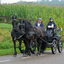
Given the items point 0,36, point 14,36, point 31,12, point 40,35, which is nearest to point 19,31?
point 14,36

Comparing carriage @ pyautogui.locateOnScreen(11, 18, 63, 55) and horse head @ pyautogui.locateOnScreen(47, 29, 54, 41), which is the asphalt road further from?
horse head @ pyautogui.locateOnScreen(47, 29, 54, 41)

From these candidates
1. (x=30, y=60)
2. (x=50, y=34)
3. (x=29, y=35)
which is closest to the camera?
(x=30, y=60)

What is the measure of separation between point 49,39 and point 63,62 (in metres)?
4.05

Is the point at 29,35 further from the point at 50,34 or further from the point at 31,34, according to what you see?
the point at 50,34

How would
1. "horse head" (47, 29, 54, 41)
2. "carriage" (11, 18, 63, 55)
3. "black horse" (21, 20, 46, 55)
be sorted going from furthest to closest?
"horse head" (47, 29, 54, 41) → "black horse" (21, 20, 46, 55) → "carriage" (11, 18, 63, 55)

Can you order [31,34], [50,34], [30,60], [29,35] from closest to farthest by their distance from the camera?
[30,60] → [29,35] → [31,34] → [50,34]

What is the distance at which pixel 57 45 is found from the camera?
1315 centimetres

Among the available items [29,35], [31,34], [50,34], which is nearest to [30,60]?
[29,35]

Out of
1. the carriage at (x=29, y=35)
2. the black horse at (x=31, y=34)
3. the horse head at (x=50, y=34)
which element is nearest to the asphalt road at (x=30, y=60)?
the carriage at (x=29, y=35)

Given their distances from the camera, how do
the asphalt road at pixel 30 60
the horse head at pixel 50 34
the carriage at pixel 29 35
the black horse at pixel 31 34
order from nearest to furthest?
1. the asphalt road at pixel 30 60
2. the carriage at pixel 29 35
3. the black horse at pixel 31 34
4. the horse head at pixel 50 34

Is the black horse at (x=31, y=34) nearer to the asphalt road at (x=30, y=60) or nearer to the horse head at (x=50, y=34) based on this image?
the horse head at (x=50, y=34)

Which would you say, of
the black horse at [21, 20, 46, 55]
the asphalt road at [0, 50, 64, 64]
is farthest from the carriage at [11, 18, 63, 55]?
the asphalt road at [0, 50, 64, 64]

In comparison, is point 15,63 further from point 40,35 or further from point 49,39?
point 49,39

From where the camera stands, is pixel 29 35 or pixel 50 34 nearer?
pixel 29 35
